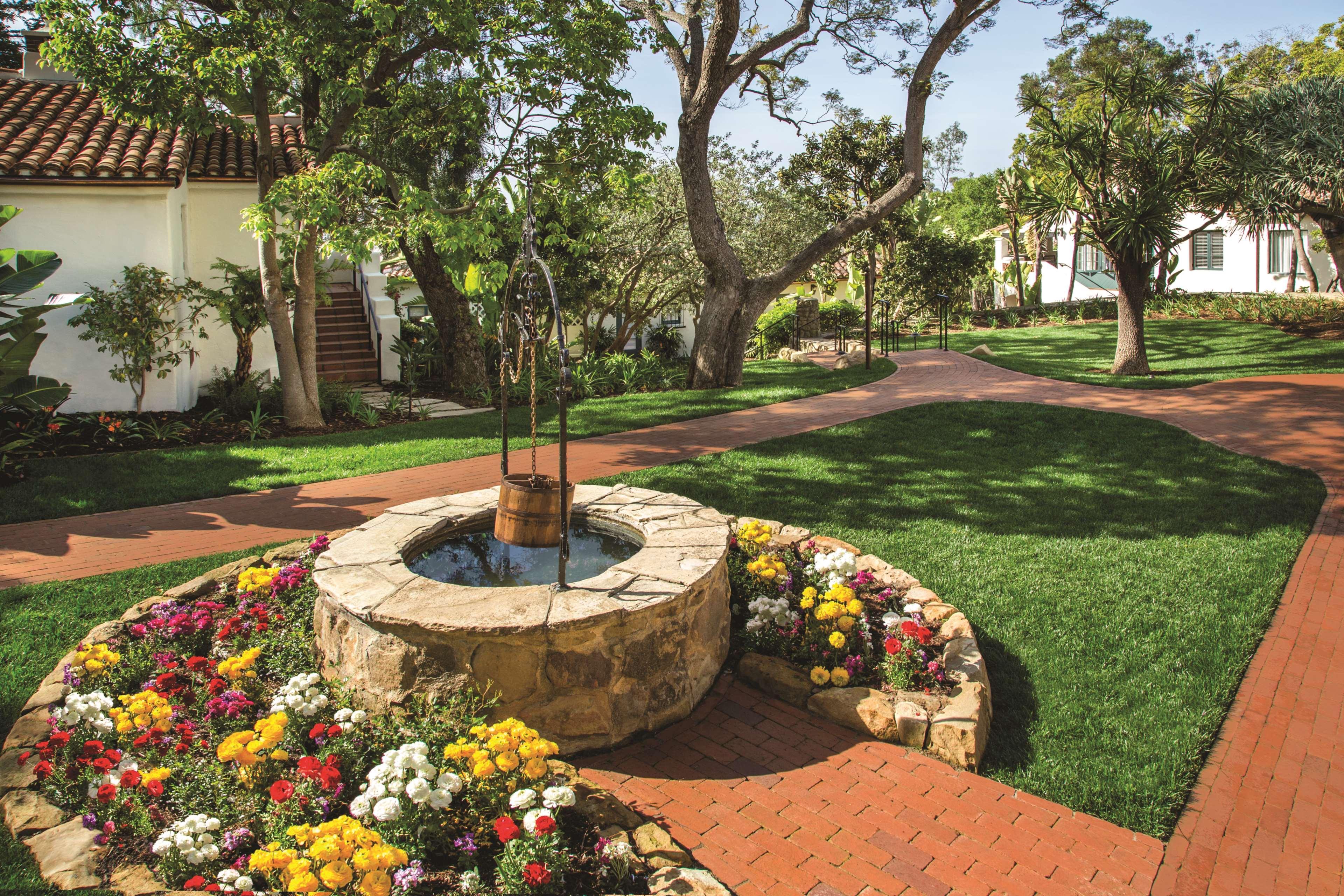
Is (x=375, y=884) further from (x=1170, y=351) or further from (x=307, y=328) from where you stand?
(x=1170, y=351)

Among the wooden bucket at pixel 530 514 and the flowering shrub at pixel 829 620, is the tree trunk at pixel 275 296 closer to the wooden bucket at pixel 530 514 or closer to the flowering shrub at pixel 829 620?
the wooden bucket at pixel 530 514

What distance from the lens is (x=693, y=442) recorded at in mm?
11117

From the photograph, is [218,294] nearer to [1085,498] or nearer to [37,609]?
[37,609]

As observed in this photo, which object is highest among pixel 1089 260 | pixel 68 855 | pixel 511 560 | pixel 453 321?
pixel 1089 260

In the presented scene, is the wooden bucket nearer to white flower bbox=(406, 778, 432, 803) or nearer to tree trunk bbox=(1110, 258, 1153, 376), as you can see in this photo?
white flower bbox=(406, 778, 432, 803)

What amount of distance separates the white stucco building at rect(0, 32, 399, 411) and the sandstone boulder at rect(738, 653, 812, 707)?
33.2ft

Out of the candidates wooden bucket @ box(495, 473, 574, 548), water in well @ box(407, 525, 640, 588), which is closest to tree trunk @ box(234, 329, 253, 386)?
water in well @ box(407, 525, 640, 588)

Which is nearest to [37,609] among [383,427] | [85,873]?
[85,873]

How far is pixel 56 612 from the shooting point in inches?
234

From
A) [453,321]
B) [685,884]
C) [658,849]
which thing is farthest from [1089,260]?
[685,884]

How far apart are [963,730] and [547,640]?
2.24 m

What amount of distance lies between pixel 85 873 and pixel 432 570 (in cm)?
254

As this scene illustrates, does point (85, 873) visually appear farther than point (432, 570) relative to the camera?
No

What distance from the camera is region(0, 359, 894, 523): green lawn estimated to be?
338 inches
